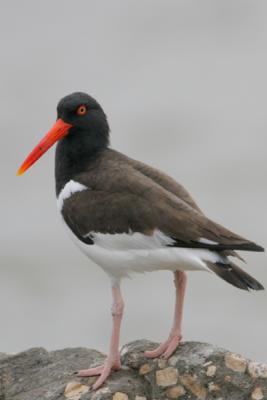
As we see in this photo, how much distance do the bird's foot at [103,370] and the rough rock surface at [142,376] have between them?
38 millimetres

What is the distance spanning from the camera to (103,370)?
6.98 meters

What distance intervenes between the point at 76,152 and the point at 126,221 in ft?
2.93

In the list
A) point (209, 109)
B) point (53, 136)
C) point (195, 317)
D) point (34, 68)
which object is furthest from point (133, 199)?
point (34, 68)

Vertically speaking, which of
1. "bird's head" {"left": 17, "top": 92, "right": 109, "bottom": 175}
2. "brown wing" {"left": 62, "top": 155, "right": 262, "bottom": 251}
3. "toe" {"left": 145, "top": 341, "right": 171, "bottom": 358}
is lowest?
"toe" {"left": 145, "top": 341, "right": 171, "bottom": 358}

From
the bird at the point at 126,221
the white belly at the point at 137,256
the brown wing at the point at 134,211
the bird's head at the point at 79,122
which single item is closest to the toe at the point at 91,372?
the bird at the point at 126,221

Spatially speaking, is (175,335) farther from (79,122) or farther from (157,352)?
(79,122)

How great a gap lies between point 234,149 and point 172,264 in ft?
39.3

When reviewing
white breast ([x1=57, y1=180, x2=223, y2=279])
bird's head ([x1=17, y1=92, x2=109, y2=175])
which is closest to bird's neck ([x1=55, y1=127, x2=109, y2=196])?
bird's head ([x1=17, y1=92, x2=109, y2=175])

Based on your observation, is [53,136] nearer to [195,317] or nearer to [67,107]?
[67,107]

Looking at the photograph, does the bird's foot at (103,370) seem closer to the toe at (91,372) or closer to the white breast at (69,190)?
the toe at (91,372)

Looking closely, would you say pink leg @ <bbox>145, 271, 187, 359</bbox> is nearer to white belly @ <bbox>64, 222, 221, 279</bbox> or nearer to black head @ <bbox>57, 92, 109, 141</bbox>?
white belly @ <bbox>64, 222, 221, 279</bbox>

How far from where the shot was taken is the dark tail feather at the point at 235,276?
261 inches

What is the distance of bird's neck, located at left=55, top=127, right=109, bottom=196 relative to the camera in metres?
7.79

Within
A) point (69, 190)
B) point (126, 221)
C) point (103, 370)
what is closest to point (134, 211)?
point (126, 221)
